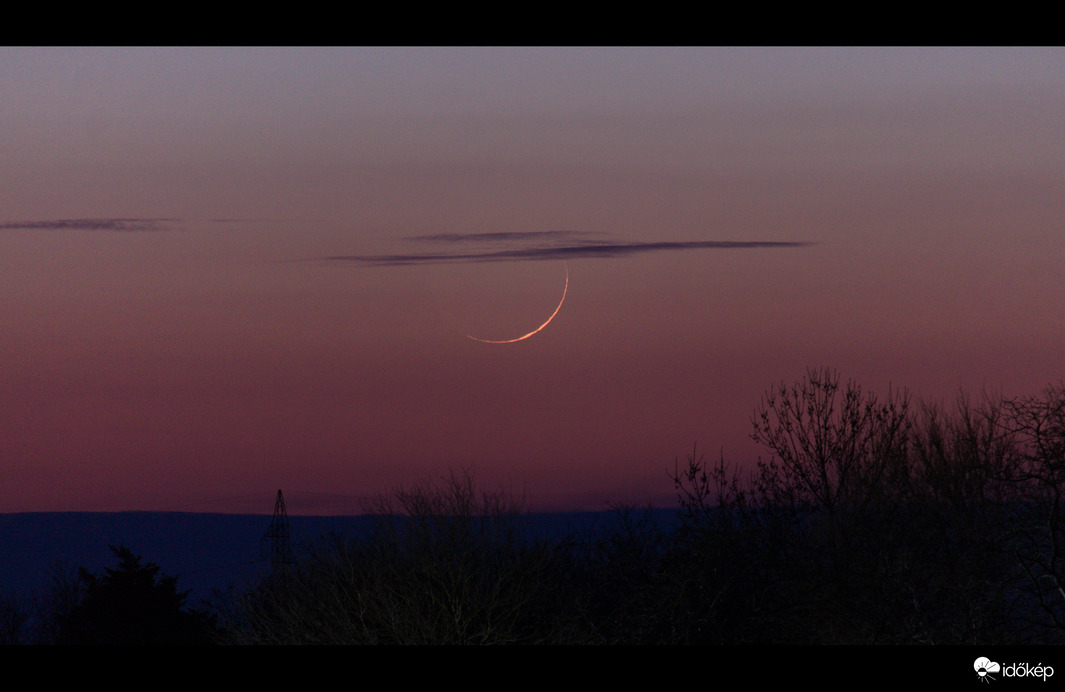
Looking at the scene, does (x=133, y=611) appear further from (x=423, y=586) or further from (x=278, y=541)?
(x=423, y=586)

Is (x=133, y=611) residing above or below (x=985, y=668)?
below

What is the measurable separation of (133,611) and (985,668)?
46800 mm

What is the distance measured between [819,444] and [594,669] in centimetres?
3337

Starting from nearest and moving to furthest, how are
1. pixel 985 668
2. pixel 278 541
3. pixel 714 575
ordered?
1. pixel 985 668
2. pixel 714 575
3. pixel 278 541

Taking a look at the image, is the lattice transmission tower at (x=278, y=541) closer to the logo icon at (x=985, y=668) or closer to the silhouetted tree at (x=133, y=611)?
the silhouetted tree at (x=133, y=611)

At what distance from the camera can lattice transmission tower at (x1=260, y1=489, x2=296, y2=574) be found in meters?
37.3

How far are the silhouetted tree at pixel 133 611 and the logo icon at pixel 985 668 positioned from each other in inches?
1705

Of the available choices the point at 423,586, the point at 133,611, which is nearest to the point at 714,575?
the point at 423,586

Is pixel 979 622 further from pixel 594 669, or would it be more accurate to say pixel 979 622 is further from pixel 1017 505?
pixel 594 669

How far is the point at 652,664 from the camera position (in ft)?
26.2

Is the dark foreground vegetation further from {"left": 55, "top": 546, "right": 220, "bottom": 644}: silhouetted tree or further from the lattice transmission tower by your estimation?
{"left": 55, "top": 546, "right": 220, "bottom": 644}: silhouetted tree

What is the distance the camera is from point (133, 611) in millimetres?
49688
